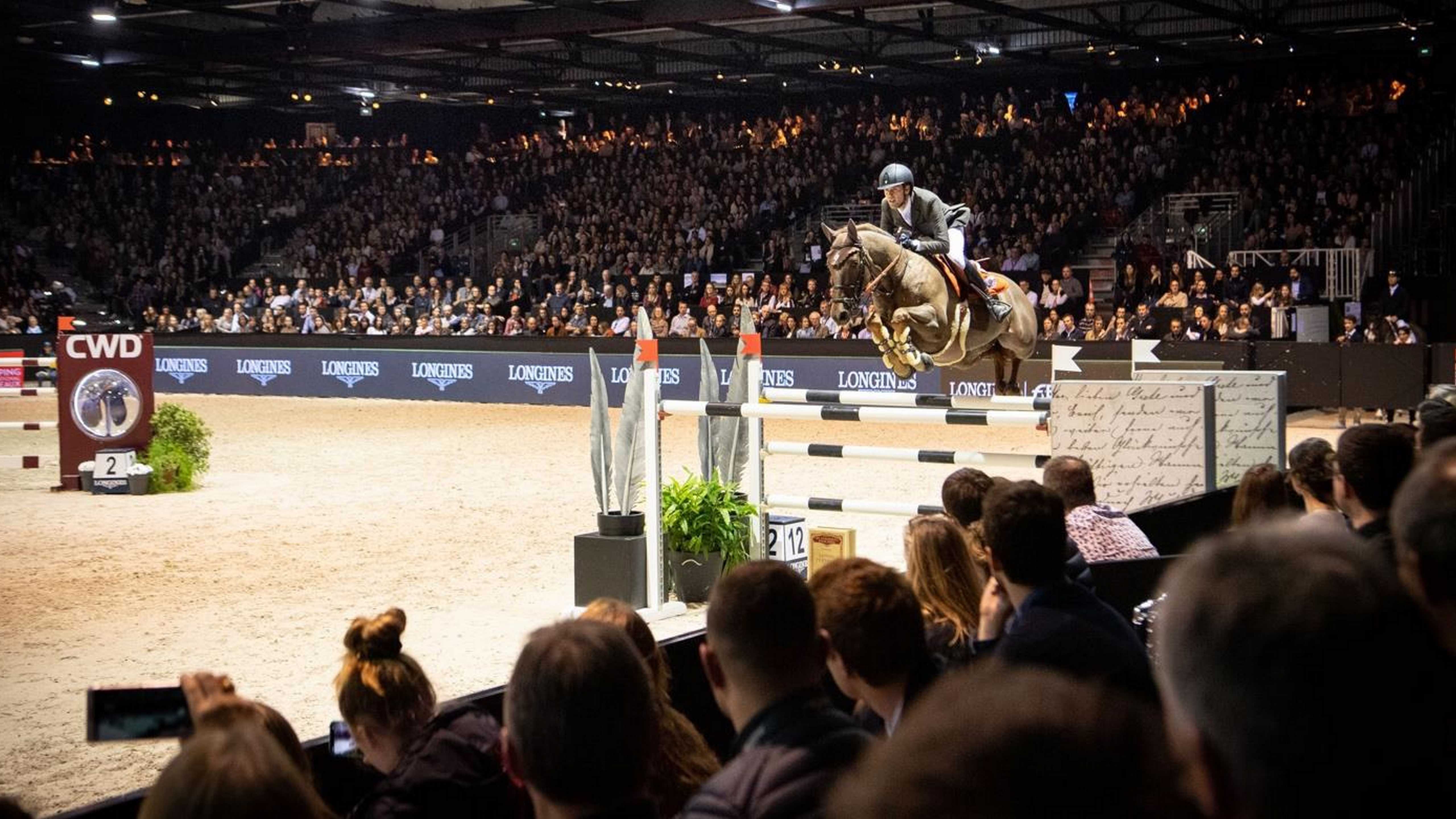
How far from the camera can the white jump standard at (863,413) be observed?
296 inches

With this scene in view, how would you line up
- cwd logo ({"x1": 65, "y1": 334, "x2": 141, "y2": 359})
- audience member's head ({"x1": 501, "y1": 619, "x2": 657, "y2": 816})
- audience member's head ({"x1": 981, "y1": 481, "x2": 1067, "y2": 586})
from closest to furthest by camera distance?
audience member's head ({"x1": 501, "y1": 619, "x2": 657, "y2": 816}) → audience member's head ({"x1": 981, "y1": 481, "x2": 1067, "y2": 586}) → cwd logo ({"x1": 65, "y1": 334, "x2": 141, "y2": 359})

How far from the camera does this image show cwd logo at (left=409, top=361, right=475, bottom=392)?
25188mm

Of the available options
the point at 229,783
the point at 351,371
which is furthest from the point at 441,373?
the point at 229,783

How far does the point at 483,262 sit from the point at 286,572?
25.2 m

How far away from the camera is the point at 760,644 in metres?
2.25

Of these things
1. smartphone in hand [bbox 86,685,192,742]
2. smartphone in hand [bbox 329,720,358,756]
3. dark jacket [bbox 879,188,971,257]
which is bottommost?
smartphone in hand [bbox 329,720,358,756]

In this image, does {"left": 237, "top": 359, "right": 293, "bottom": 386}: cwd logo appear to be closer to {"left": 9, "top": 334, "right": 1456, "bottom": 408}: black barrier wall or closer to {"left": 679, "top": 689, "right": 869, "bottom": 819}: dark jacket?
{"left": 9, "top": 334, "right": 1456, "bottom": 408}: black barrier wall

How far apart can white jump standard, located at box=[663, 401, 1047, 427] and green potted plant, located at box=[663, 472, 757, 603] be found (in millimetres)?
505

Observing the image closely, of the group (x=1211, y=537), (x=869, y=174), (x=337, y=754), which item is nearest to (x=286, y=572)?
(x=337, y=754)

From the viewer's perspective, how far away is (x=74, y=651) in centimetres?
725

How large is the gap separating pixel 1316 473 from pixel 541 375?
20187 mm

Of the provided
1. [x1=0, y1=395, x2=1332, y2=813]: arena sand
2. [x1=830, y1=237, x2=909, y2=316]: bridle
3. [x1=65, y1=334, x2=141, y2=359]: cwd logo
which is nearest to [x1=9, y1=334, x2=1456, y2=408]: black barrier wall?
[x1=0, y1=395, x2=1332, y2=813]: arena sand

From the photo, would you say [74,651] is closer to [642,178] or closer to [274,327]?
[274,327]

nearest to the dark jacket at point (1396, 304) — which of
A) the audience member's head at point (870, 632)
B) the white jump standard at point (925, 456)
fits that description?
the white jump standard at point (925, 456)
